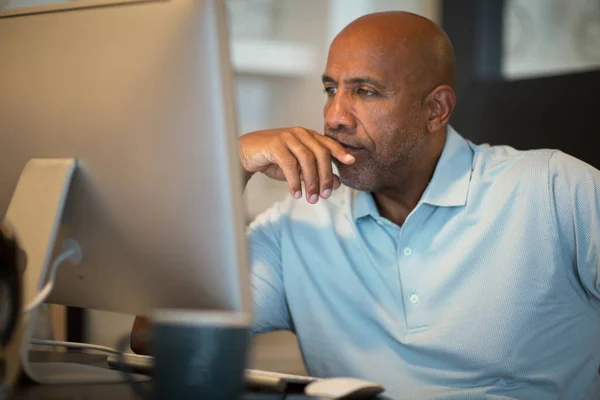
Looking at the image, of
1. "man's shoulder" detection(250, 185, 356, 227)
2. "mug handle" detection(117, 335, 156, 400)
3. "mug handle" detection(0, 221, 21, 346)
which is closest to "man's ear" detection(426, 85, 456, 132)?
"man's shoulder" detection(250, 185, 356, 227)

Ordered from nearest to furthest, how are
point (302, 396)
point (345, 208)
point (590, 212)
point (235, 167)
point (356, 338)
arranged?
1. point (235, 167)
2. point (302, 396)
3. point (590, 212)
4. point (356, 338)
5. point (345, 208)

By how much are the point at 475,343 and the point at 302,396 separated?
0.60m

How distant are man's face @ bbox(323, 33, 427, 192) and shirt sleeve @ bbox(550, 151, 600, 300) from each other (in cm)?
37

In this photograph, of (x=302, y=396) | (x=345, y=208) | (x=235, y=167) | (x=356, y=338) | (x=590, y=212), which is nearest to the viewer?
(x=235, y=167)

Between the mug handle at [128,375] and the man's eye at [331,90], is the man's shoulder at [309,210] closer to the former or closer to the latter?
the man's eye at [331,90]

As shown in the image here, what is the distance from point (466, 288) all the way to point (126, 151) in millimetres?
814

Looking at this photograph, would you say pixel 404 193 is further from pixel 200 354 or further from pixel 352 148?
pixel 200 354

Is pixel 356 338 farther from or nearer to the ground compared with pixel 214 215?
nearer to the ground

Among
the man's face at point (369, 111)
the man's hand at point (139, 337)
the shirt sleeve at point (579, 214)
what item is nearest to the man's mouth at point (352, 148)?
the man's face at point (369, 111)

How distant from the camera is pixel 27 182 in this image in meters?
0.92

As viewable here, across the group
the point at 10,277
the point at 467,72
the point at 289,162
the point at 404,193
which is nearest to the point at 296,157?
the point at 289,162

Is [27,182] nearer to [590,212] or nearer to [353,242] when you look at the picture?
[353,242]

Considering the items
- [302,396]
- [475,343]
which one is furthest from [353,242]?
[302,396]

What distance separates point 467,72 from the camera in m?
2.41
